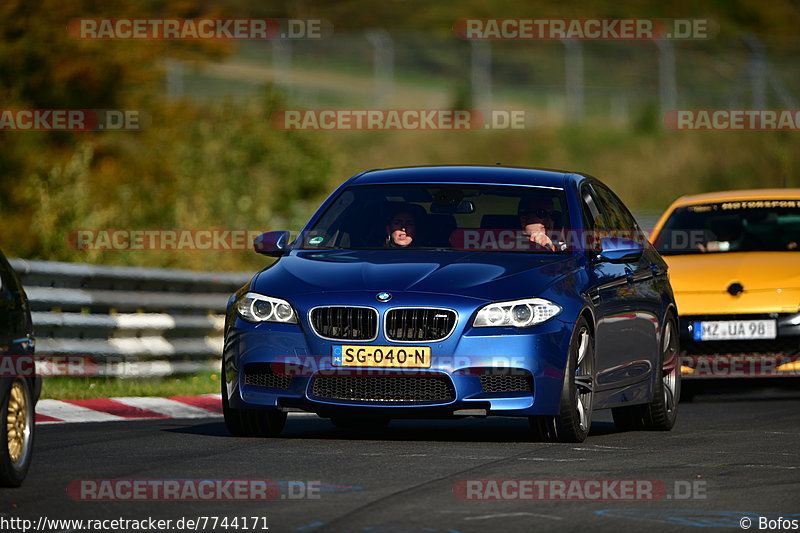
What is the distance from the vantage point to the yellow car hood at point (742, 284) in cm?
1451

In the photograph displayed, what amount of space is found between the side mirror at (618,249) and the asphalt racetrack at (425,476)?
3.71 ft

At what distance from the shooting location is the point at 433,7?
430 ft

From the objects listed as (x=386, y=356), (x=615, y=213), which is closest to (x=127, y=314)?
(x=615, y=213)

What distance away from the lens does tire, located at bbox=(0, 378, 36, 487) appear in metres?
7.73

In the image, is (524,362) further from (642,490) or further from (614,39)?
(614,39)

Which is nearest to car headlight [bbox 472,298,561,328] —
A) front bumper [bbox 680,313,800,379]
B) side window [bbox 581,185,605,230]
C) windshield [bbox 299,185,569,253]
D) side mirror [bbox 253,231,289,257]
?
windshield [bbox 299,185,569,253]

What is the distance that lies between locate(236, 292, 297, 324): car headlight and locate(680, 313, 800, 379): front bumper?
5.39 meters

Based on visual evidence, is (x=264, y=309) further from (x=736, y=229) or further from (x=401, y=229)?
(x=736, y=229)

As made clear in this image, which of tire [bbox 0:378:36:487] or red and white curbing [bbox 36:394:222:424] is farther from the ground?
tire [bbox 0:378:36:487]

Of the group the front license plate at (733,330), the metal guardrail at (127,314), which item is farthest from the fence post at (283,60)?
the front license plate at (733,330)

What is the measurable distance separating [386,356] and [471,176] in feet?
6.69

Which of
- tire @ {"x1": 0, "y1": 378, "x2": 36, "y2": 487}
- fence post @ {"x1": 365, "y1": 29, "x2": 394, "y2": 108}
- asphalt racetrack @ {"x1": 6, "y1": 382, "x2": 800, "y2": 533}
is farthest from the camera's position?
fence post @ {"x1": 365, "y1": 29, "x2": 394, "y2": 108}

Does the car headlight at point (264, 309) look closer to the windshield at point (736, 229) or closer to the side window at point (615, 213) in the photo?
the side window at point (615, 213)

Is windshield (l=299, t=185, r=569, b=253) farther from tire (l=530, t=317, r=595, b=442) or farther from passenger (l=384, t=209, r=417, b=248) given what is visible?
tire (l=530, t=317, r=595, b=442)
